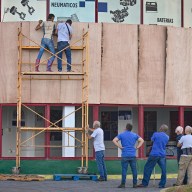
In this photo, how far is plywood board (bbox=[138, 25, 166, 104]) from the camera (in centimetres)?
2616

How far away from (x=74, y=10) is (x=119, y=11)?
1785 mm

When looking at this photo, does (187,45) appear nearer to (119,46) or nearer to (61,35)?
(119,46)

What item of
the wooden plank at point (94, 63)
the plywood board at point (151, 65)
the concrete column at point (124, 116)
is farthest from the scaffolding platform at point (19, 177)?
the concrete column at point (124, 116)

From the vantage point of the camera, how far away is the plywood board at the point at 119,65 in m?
25.9

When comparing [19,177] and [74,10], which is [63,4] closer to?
[74,10]

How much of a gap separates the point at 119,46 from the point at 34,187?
6865mm

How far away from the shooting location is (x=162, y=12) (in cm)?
2911

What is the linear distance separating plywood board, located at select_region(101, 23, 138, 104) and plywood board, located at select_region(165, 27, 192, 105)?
123 cm

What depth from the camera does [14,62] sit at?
83.9 feet

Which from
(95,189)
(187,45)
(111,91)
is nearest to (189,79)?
(187,45)

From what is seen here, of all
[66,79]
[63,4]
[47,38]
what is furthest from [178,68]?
[63,4]

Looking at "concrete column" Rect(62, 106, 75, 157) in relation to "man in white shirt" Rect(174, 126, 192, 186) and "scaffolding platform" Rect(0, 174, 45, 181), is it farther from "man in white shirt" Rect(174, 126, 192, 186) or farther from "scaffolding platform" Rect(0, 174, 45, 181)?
"man in white shirt" Rect(174, 126, 192, 186)

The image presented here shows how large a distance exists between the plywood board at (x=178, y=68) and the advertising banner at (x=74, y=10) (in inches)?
137

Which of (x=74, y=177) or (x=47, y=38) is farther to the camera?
(x=47, y=38)
